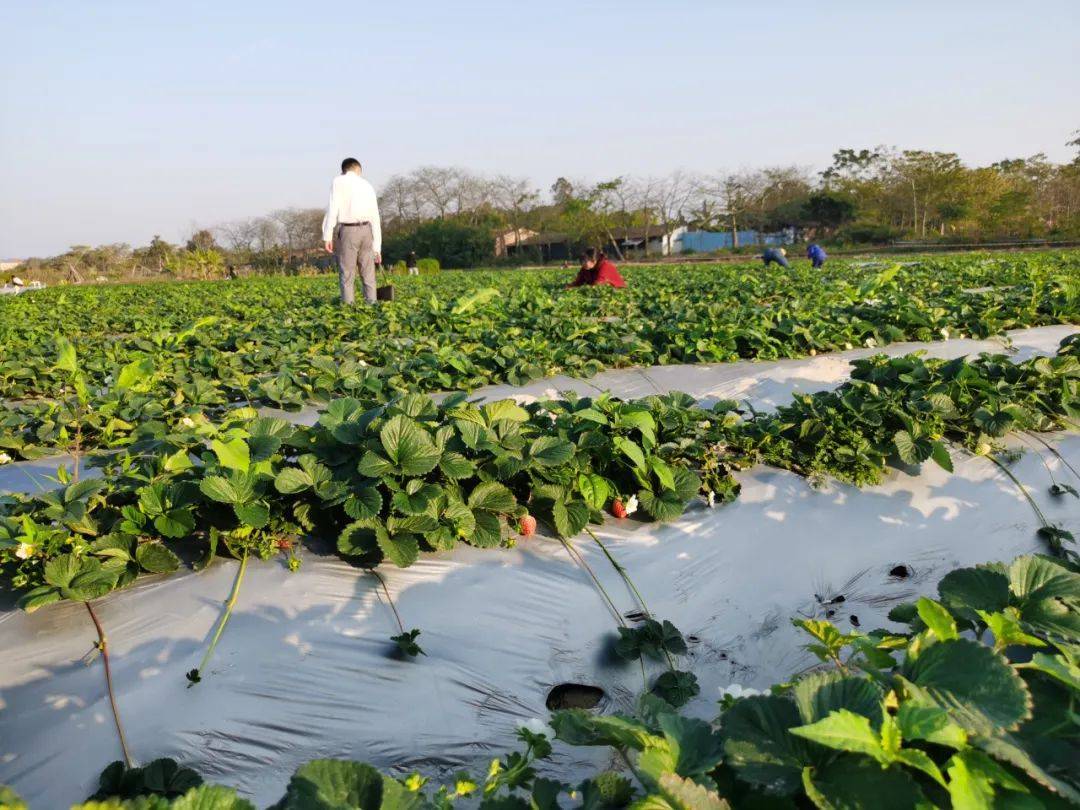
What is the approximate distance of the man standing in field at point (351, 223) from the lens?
8898mm

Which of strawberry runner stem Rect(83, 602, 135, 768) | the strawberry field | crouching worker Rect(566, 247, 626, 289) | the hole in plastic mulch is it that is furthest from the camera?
crouching worker Rect(566, 247, 626, 289)

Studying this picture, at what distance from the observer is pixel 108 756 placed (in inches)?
64.7

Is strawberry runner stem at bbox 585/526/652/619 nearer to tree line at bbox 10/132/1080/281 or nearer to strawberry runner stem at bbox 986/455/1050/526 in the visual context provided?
strawberry runner stem at bbox 986/455/1050/526

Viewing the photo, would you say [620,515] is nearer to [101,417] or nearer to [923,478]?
[923,478]

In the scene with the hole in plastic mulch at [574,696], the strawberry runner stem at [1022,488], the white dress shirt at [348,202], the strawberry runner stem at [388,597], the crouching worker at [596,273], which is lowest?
the hole in plastic mulch at [574,696]

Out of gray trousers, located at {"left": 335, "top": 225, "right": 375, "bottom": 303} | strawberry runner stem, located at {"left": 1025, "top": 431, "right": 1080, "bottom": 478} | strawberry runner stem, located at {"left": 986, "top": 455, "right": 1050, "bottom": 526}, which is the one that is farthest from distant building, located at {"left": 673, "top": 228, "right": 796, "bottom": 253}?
strawberry runner stem, located at {"left": 986, "top": 455, "right": 1050, "bottom": 526}

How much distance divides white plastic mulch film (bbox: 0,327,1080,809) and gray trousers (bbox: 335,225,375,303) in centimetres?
720

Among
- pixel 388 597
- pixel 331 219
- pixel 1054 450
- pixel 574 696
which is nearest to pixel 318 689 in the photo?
pixel 388 597

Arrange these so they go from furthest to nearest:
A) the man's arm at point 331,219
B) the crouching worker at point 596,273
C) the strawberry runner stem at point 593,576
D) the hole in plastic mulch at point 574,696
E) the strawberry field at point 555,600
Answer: the crouching worker at point 596,273 → the man's arm at point 331,219 → the strawberry runner stem at point 593,576 → the hole in plastic mulch at point 574,696 → the strawberry field at point 555,600

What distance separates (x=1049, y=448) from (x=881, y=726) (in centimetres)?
308

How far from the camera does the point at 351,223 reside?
353 inches

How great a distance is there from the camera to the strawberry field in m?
0.97

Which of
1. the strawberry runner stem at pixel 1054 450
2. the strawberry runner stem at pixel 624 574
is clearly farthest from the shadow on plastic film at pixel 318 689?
the strawberry runner stem at pixel 1054 450

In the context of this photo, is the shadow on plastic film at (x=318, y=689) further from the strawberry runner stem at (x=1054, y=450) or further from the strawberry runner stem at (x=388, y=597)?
the strawberry runner stem at (x=1054, y=450)
